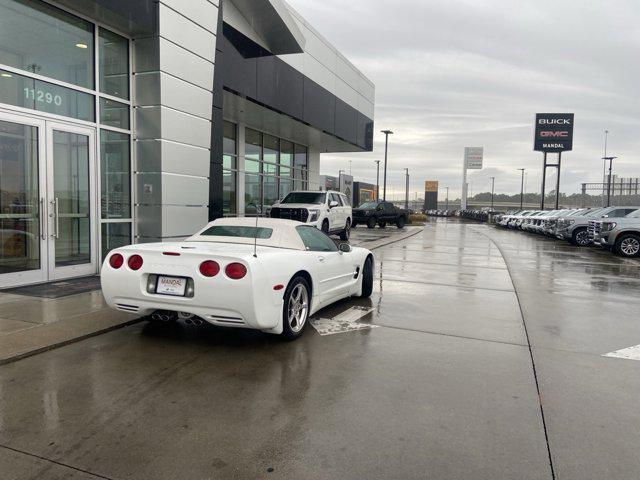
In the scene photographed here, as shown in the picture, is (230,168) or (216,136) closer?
(216,136)

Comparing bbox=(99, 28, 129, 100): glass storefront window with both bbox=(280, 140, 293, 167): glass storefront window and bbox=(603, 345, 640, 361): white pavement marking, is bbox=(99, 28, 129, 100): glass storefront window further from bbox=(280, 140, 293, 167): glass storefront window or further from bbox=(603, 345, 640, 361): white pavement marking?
bbox=(280, 140, 293, 167): glass storefront window

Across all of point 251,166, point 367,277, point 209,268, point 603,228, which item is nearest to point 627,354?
point 367,277

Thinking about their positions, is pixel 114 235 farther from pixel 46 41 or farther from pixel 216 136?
pixel 46 41

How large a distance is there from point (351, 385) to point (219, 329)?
220 cm

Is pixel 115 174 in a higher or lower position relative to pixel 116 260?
higher

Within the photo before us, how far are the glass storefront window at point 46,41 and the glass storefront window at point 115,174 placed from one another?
105 centimetres

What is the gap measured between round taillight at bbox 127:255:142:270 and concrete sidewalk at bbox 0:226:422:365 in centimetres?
95

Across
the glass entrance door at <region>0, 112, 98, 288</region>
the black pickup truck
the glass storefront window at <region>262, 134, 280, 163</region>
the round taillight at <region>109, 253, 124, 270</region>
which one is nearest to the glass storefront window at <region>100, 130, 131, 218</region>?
the glass entrance door at <region>0, 112, 98, 288</region>

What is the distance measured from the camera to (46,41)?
8.01 metres

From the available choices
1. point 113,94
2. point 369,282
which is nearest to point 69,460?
point 369,282

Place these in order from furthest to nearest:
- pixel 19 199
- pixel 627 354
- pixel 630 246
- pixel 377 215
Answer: pixel 377 215 → pixel 630 246 → pixel 19 199 → pixel 627 354

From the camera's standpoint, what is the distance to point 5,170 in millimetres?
7496

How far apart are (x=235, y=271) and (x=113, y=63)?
669 cm

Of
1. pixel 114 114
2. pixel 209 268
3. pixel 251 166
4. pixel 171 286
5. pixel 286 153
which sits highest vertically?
pixel 286 153
